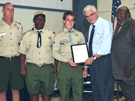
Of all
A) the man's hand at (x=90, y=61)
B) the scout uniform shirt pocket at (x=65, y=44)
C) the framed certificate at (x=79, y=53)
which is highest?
the scout uniform shirt pocket at (x=65, y=44)

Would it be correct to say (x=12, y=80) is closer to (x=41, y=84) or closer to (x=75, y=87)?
(x=41, y=84)

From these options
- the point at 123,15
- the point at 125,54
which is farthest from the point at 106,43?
the point at 123,15

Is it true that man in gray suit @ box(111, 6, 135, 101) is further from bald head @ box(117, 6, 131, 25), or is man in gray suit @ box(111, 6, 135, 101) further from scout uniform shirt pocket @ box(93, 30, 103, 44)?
scout uniform shirt pocket @ box(93, 30, 103, 44)

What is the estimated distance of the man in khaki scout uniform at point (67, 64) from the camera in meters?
2.23

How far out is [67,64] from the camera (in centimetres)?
224

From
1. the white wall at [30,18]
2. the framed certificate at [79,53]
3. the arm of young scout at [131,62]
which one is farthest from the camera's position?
the white wall at [30,18]

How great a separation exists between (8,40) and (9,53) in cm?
20

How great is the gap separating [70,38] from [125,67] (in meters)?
0.88

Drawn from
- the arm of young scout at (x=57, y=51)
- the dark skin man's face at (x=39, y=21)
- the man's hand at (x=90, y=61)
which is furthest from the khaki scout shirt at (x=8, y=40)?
the man's hand at (x=90, y=61)

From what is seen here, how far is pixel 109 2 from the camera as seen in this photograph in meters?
4.14

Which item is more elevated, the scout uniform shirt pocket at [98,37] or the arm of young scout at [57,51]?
the scout uniform shirt pocket at [98,37]

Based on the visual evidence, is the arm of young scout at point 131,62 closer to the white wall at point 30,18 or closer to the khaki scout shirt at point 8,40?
the khaki scout shirt at point 8,40

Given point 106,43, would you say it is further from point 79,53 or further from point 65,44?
point 65,44

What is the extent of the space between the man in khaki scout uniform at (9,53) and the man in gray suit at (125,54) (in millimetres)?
1437
